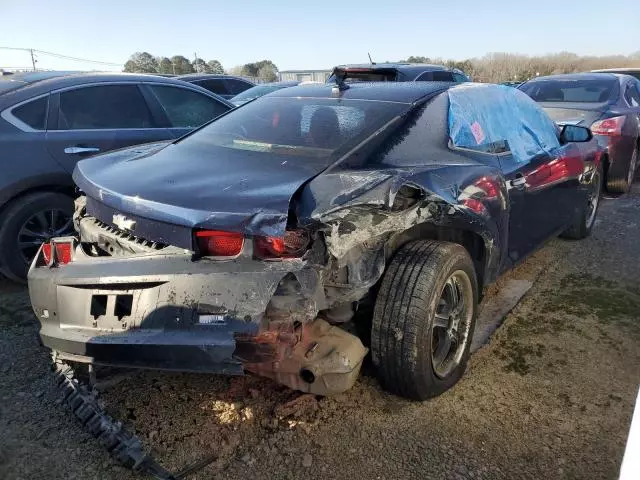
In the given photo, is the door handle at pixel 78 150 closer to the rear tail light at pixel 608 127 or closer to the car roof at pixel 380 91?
the car roof at pixel 380 91

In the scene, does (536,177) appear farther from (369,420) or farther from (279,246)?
(279,246)

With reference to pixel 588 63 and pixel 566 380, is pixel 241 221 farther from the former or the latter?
pixel 588 63

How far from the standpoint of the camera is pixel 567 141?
172 inches

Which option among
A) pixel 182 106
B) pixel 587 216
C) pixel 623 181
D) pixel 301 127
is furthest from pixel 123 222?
pixel 623 181

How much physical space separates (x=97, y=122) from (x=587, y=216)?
470 cm

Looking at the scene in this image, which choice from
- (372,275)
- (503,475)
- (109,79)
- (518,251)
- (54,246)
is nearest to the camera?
(503,475)

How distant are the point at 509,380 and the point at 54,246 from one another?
2475 mm

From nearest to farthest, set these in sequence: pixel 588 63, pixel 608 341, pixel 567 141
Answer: pixel 608 341
pixel 567 141
pixel 588 63

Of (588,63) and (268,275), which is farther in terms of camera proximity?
(588,63)

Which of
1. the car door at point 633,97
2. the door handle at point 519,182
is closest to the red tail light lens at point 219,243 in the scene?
the door handle at point 519,182

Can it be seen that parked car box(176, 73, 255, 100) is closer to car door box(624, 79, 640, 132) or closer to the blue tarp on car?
car door box(624, 79, 640, 132)

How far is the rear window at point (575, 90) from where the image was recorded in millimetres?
7177

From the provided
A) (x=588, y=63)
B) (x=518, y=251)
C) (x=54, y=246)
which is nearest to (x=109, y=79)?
(x=54, y=246)

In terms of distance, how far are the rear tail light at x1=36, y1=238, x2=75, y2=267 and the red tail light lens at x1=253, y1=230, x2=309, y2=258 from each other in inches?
42.1
